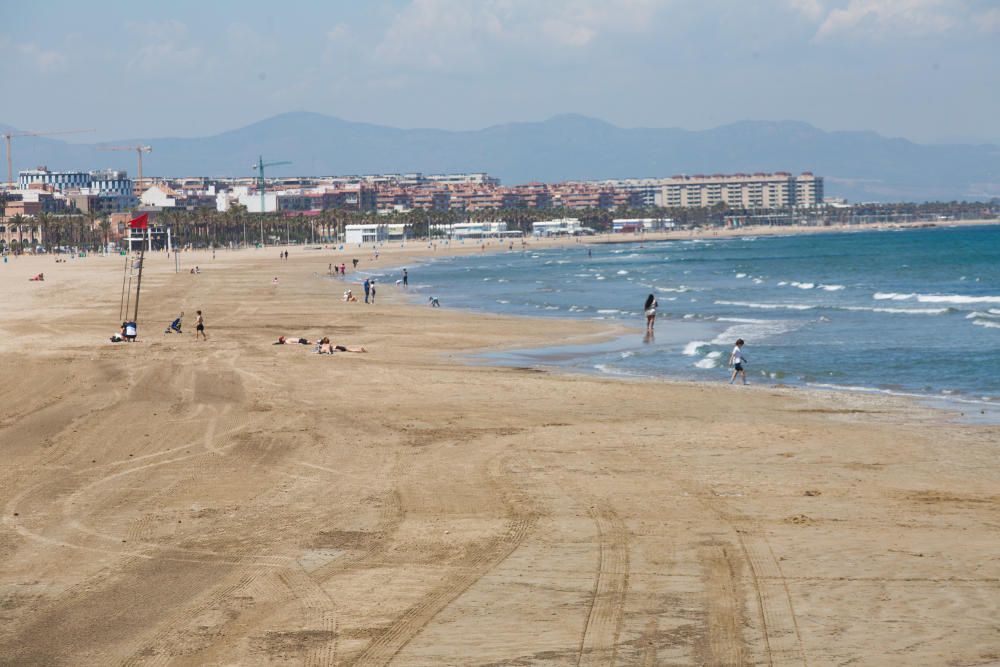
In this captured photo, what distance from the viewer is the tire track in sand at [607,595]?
9859 millimetres

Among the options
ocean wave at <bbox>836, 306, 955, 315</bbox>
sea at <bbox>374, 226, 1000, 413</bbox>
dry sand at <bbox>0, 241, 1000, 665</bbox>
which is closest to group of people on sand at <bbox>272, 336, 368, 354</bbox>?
sea at <bbox>374, 226, 1000, 413</bbox>

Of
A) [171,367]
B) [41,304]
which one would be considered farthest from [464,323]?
[41,304]

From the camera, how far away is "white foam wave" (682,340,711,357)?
1373 inches

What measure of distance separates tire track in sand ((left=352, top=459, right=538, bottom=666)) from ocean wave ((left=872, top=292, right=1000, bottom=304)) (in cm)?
4537

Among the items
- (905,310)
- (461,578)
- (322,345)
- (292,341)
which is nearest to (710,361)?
(322,345)

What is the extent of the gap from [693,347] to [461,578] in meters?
25.3

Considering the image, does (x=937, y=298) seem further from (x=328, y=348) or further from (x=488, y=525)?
(x=488, y=525)

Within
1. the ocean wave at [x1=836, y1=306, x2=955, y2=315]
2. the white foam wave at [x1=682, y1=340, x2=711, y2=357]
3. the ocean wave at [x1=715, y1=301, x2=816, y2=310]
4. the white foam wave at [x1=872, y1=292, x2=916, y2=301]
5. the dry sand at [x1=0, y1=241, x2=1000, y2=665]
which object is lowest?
the white foam wave at [x1=872, y1=292, x2=916, y2=301]

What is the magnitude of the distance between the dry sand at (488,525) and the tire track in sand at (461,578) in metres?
0.05

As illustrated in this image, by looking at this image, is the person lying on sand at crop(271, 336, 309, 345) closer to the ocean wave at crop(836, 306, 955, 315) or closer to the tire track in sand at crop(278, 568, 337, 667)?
the ocean wave at crop(836, 306, 955, 315)

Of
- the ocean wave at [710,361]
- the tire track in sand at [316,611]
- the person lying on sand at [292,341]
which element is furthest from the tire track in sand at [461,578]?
the person lying on sand at [292,341]

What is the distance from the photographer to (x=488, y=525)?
1408 centimetres

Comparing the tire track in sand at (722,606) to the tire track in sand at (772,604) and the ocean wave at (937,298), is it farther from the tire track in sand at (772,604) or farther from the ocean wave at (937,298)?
the ocean wave at (937,298)

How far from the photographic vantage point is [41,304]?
56.6 metres
